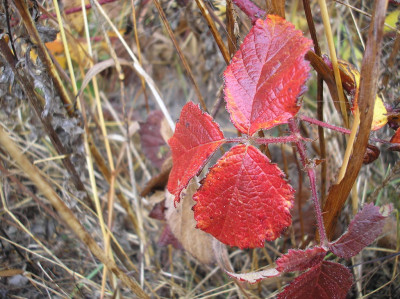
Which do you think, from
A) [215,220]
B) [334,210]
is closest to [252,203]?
[215,220]

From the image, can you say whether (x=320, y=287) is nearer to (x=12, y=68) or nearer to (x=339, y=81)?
(x=339, y=81)

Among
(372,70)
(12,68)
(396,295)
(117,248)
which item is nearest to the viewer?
(372,70)

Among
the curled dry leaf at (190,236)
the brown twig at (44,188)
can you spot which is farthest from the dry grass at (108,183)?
the curled dry leaf at (190,236)

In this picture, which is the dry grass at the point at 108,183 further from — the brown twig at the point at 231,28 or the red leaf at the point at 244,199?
the red leaf at the point at 244,199

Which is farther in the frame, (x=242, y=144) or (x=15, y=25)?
(x=15, y=25)

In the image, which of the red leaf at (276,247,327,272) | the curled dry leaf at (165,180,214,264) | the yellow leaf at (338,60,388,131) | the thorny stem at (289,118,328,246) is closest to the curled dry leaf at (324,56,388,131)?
the yellow leaf at (338,60,388,131)
